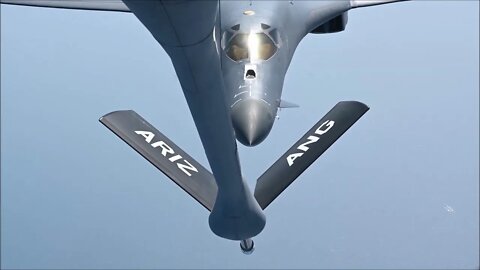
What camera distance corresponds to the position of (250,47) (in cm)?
1123

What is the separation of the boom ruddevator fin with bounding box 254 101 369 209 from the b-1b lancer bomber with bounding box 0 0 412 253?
14 millimetres

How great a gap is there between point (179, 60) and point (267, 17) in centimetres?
742

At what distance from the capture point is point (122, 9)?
1280 cm

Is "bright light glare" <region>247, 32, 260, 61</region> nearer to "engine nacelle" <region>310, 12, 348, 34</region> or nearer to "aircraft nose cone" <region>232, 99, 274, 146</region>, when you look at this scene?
"aircraft nose cone" <region>232, 99, 274, 146</region>

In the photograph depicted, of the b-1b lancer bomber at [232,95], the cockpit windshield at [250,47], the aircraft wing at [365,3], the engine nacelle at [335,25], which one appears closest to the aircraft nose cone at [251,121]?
the b-1b lancer bomber at [232,95]

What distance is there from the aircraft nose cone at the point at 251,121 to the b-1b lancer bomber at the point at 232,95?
0.06 feet

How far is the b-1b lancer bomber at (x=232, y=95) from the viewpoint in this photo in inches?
173

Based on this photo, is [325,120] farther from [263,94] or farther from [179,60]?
[179,60]

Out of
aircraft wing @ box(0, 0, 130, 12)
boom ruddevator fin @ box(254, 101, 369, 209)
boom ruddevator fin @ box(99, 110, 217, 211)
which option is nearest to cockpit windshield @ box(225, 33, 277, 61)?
boom ruddevator fin @ box(254, 101, 369, 209)

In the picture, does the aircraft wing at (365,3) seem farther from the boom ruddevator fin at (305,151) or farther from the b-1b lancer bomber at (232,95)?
the boom ruddevator fin at (305,151)

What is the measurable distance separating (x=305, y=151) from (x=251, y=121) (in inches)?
77.1

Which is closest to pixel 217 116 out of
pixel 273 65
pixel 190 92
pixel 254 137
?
pixel 190 92

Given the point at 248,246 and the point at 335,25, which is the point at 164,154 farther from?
the point at 335,25

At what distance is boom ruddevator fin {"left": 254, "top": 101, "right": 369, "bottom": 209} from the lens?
27.7 ft
